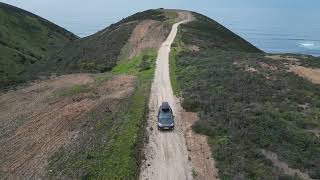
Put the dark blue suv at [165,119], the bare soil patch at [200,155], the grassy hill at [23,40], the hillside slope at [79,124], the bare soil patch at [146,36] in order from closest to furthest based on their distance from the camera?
the bare soil patch at [200,155], the hillside slope at [79,124], the dark blue suv at [165,119], the bare soil patch at [146,36], the grassy hill at [23,40]

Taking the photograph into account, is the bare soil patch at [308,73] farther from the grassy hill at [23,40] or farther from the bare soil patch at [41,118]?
the grassy hill at [23,40]

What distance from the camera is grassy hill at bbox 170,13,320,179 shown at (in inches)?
1325

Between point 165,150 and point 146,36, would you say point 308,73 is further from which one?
point 146,36

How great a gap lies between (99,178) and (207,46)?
5983 centimetres

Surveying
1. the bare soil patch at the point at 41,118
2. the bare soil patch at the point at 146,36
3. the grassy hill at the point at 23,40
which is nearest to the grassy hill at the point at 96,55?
the bare soil patch at the point at 146,36

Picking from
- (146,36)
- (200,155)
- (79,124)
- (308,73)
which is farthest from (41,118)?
(146,36)

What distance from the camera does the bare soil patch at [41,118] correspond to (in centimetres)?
3434

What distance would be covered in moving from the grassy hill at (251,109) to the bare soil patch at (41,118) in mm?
9497

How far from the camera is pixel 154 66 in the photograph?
226 feet

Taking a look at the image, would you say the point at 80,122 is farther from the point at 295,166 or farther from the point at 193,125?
the point at 295,166

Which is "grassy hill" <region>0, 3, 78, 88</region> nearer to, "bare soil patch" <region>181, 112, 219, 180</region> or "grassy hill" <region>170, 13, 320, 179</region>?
"grassy hill" <region>170, 13, 320, 179</region>

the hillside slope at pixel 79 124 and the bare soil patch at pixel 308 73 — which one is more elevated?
the bare soil patch at pixel 308 73

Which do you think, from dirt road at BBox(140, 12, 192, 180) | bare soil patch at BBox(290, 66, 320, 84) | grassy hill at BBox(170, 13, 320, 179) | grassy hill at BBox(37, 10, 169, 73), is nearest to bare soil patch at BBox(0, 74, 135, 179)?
dirt road at BBox(140, 12, 192, 180)

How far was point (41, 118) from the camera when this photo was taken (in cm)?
4462
